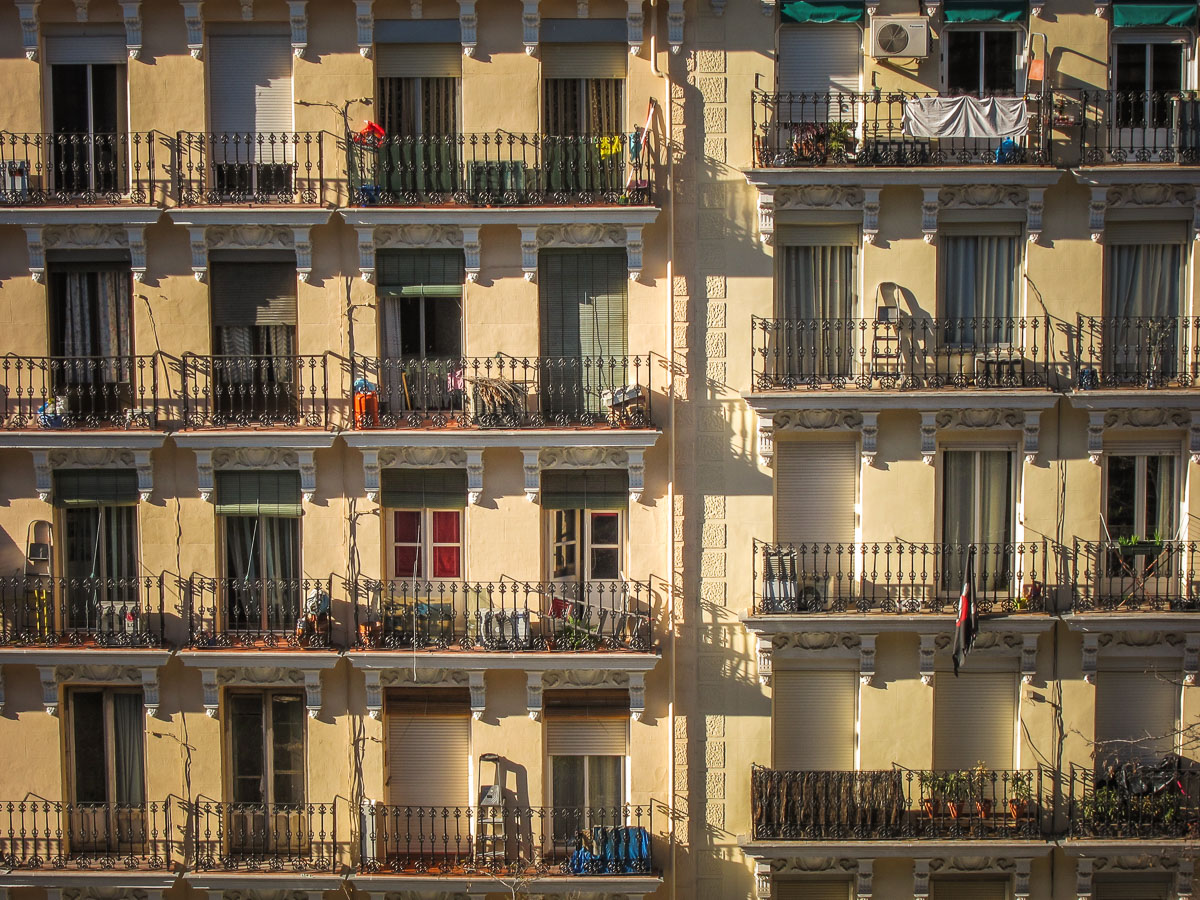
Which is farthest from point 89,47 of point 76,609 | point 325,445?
point 76,609

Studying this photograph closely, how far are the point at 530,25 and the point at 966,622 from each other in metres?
12.1

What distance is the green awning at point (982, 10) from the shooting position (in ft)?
63.9

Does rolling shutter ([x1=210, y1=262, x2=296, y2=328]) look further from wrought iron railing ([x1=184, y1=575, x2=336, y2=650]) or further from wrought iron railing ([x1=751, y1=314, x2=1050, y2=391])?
wrought iron railing ([x1=751, y1=314, x2=1050, y2=391])

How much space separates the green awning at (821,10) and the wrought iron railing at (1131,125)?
Result: 12.4 feet

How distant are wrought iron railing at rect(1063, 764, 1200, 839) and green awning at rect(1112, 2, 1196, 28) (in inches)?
495

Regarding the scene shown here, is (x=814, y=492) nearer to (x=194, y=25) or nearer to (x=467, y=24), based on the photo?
(x=467, y=24)

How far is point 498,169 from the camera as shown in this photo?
19.4m

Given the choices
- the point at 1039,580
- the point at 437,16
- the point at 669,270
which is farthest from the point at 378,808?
the point at 437,16

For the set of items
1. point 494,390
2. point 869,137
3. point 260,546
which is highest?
point 869,137

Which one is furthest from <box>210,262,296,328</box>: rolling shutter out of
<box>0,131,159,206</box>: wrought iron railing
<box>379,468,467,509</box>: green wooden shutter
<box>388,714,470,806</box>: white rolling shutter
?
<box>388,714,470,806</box>: white rolling shutter

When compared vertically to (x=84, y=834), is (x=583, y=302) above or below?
above

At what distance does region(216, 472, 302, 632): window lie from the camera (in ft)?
65.5

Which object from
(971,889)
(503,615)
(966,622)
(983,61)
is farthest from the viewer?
(971,889)

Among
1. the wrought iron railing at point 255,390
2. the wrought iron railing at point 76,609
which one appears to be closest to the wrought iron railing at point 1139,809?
the wrought iron railing at point 255,390
